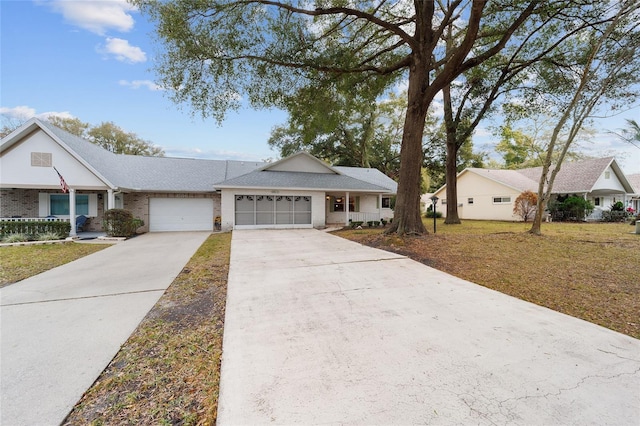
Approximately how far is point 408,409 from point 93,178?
1561cm

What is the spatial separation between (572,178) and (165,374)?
30224 mm

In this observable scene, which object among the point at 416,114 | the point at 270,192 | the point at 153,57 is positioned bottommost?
the point at 270,192

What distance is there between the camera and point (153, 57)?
898 centimetres

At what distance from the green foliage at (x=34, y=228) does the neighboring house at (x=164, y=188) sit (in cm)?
65

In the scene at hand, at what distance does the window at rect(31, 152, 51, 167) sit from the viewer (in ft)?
38.6

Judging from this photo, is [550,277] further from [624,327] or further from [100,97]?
[100,97]

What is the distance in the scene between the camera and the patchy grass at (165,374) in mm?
2043

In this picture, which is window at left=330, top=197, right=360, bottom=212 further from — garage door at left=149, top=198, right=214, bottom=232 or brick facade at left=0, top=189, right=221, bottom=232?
garage door at left=149, top=198, right=214, bottom=232

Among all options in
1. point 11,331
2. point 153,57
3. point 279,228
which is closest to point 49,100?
point 153,57

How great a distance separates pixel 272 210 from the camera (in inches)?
605

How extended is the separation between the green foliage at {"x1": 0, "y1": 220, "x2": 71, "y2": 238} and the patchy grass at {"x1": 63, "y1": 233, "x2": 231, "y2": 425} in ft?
36.8

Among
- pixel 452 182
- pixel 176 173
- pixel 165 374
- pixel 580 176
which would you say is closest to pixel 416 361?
pixel 165 374

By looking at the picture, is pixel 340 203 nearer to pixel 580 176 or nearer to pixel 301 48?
pixel 301 48

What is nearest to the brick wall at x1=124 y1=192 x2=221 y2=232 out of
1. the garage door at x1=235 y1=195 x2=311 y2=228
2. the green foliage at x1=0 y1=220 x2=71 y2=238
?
the green foliage at x1=0 y1=220 x2=71 y2=238
